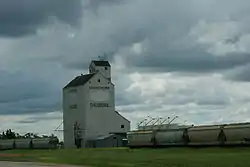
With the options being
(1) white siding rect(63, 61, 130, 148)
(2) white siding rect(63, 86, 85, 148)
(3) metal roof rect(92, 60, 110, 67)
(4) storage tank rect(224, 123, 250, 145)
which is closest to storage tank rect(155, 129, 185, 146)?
(4) storage tank rect(224, 123, 250, 145)

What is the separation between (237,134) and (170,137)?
17.1 meters

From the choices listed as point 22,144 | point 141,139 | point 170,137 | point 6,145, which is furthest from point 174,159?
point 6,145

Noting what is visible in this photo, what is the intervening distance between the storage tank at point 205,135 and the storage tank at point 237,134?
167 centimetres

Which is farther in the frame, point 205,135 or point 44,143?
point 44,143

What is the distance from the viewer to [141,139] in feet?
310

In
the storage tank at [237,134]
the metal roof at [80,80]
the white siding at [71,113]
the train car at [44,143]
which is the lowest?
the storage tank at [237,134]

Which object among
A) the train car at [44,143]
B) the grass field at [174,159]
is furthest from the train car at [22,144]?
the grass field at [174,159]

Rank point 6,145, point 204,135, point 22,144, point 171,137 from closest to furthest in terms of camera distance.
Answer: point 204,135, point 171,137, point 22,144, point 6,145

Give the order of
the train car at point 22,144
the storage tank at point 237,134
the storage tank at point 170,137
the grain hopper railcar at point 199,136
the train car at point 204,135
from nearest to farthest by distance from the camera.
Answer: the storage tank at point 237,134 < the grain hopper railcar at point 199,136 < the train car at point 204,135 < the storage tank at point 170,137 < the train car at point 22,144

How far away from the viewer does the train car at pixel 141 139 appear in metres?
91.6

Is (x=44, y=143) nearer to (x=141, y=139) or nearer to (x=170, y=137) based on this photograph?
(x=141, y=139)

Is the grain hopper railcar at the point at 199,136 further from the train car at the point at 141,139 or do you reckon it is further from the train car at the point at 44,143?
the train car at the point at 44,143

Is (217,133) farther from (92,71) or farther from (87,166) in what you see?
(92,71)

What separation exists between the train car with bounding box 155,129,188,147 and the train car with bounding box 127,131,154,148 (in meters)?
1.50
